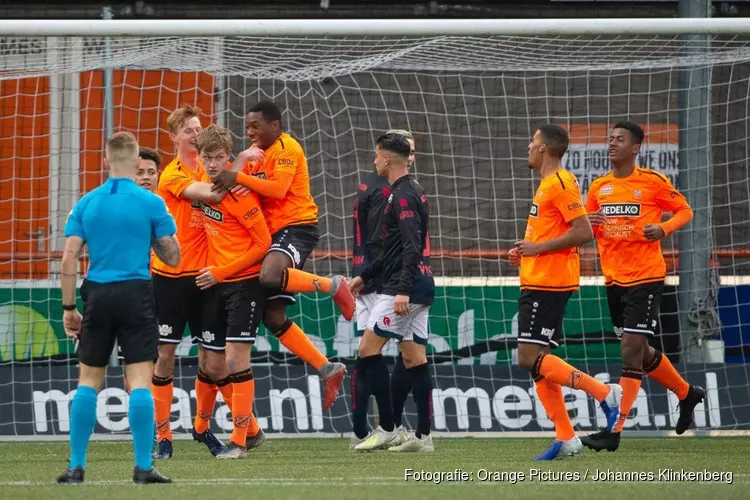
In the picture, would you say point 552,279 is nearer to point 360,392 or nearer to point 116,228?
point 360,392

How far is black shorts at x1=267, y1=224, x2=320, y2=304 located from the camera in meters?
8.30

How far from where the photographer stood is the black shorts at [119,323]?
19.7 feet

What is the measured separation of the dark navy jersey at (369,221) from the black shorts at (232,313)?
86 centimetres

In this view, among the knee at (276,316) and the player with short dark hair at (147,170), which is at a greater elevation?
the player with short dark hair at (147,170)

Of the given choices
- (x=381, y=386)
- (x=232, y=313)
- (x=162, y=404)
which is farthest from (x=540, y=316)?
(x=162, y=404)

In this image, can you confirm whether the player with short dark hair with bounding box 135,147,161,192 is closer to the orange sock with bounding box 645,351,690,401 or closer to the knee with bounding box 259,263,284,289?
the knee with bounding box 259,263,284,289

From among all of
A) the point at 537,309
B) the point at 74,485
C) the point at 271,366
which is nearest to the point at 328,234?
the point at 271,366

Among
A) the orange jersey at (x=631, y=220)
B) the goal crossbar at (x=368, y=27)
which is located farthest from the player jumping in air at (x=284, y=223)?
the orange jersey at (x=631, y=220)

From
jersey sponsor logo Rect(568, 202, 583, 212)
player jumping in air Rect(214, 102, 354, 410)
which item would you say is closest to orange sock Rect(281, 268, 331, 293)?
player jumping in air Rect(214, 102, 354, 410)

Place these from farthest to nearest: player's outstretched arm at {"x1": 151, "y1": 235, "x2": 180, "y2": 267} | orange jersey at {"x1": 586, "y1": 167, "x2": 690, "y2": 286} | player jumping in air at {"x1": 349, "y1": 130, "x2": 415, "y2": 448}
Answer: orange jersey at {"x1": 586, "y1": 167, "x2": 690, "y2": 286} < player jumping in air at {"x1": 349, "y1": 130, "x2": 415, "y2": 448} < player's outstretched arm at {"x1": 151, "y1": 235, "x2": 180, "y2": 267}

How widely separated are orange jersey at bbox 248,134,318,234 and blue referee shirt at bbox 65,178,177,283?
2.21 m

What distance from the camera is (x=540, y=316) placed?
25.8 ft

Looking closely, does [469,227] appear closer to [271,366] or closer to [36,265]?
[271,366]

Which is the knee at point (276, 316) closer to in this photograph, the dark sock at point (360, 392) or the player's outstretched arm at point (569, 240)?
the dark sock at point (360, 392)
